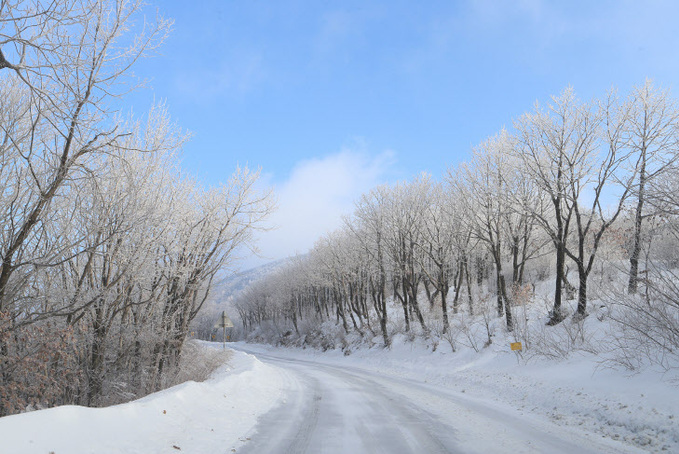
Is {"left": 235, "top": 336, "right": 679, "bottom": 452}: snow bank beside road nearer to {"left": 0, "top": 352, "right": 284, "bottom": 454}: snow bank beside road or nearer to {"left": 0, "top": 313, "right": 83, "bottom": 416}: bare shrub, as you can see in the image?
{"left": 0, "top": 352, "right": 284, "bottom": 454}: snow bank beside road

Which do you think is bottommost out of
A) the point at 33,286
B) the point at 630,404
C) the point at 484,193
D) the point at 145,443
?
the point at 630,404

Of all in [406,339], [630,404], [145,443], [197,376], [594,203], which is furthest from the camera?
[406,339]

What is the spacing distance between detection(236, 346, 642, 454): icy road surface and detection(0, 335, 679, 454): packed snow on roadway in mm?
332

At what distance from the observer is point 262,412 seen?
8.90 meters

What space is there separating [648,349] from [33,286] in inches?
539

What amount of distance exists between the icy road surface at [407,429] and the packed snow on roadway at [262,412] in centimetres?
33

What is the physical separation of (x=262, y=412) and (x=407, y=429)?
11.9 ft

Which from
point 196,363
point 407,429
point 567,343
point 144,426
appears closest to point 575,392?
point 567,343

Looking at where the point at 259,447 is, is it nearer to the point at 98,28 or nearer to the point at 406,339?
the point at 98,28

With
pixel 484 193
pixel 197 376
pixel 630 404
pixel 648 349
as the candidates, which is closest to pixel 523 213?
pixel 484 193

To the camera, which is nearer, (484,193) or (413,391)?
(413,391)

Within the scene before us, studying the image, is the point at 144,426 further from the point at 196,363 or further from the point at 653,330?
the point at 653,330

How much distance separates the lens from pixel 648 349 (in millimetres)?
8578

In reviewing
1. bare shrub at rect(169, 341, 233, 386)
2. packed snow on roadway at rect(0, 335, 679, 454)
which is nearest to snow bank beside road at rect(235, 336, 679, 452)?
packed snow on roadway at rect(0, 335, 679, 454)
